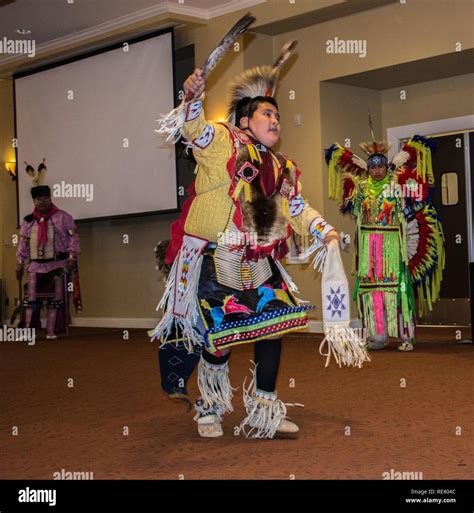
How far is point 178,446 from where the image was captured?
9.80 ft

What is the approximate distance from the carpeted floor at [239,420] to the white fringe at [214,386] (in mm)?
133

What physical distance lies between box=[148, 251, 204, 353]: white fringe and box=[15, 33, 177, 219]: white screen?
512 cm

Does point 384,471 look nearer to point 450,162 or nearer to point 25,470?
point 25,470

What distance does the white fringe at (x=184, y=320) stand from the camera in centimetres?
305

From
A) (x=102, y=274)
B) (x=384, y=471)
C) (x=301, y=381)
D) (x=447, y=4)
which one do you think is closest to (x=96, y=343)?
(x=102, y=274)

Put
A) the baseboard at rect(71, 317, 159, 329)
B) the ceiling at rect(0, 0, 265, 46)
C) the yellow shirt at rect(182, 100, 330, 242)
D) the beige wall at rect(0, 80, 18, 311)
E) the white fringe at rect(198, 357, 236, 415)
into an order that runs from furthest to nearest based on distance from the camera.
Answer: the beige wall at rect(0, 80, 18, 311) → the baseboard at rect(71, 317, 159, 329) → the ceiling at rect(0, 0, 265, 46) → the white fringe at rect(198, 357, 236, 415) → the yellow shirt at rect(182, 100, 330, 242)

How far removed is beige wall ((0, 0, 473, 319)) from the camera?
23.0 ft

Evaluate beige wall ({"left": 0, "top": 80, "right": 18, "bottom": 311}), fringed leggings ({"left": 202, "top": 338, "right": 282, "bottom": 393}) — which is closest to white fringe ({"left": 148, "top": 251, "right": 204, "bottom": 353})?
fringed leggings ({"left": 202, "top": 338, "right": 282, "bottom": 393})

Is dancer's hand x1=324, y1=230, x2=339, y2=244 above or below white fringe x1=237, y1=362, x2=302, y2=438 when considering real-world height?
above

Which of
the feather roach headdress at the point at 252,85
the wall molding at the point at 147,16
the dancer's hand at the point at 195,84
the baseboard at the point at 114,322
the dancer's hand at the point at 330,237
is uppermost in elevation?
the wall molding at the point at 147,16

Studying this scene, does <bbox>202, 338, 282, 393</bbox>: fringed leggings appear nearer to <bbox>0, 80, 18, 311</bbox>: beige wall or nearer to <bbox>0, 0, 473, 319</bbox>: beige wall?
<bbox>0, 0, 473, 319</bbox>: beige wall

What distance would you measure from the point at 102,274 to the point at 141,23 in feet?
9.18

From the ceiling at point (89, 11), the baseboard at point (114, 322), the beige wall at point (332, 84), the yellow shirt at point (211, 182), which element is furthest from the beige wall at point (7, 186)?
the yellow shirt at point (211, 182)

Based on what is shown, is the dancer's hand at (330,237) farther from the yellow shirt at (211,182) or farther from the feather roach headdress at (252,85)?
the feather roach headdress at (252,85)
